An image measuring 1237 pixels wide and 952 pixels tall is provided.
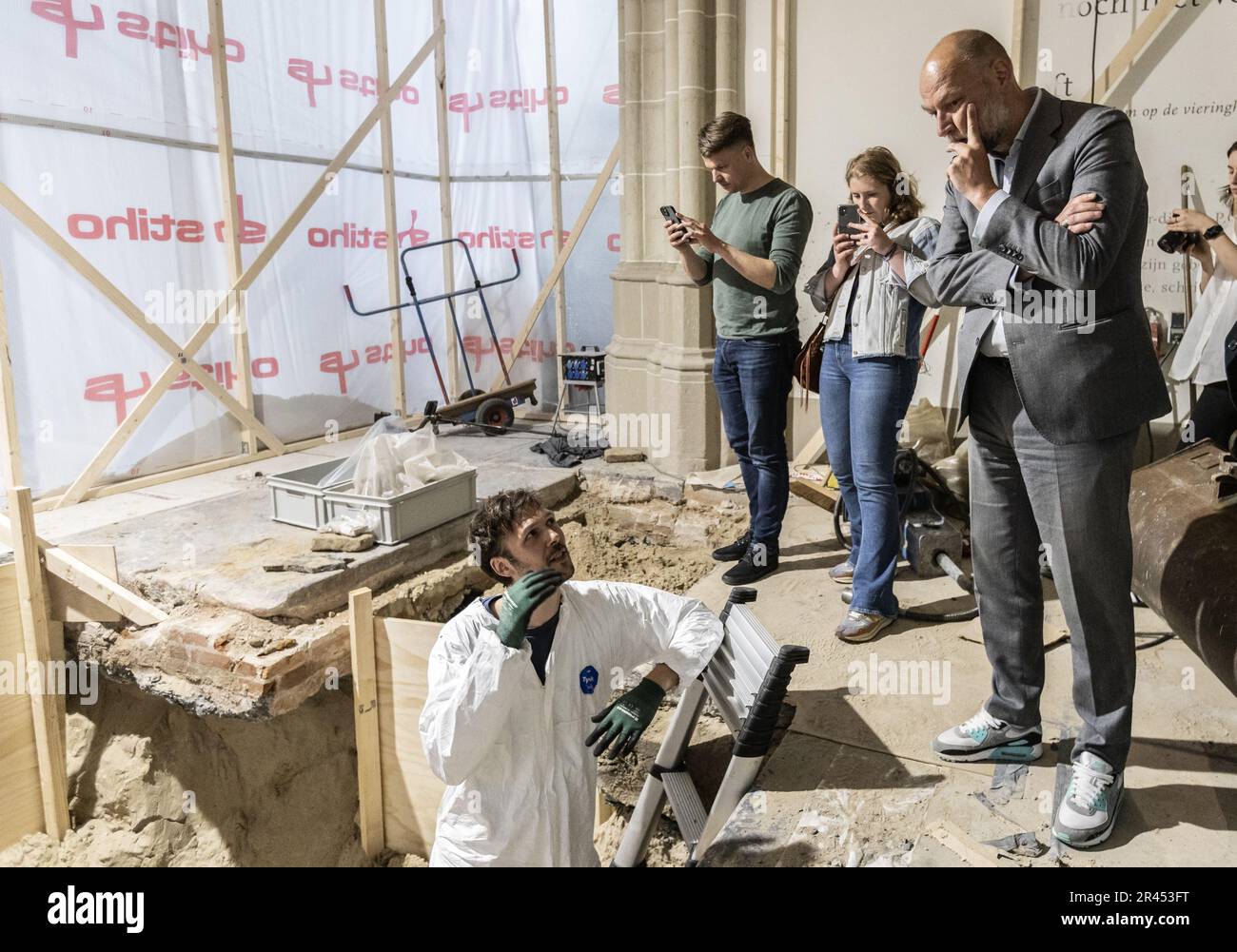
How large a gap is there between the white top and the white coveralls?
8.15ft

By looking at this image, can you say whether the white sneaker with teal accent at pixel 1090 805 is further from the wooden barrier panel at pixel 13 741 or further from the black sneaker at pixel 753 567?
the wooden barrier panel at pixel 13 741

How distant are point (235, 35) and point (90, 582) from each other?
14.4 feet

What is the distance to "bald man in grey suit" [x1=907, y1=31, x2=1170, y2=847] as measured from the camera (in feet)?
7.15

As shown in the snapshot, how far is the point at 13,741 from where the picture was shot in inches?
193

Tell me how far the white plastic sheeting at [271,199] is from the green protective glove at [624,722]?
5137 millimetres

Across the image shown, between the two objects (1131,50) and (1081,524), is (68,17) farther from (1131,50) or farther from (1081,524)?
(1081,524)

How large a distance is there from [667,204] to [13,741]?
185 inches

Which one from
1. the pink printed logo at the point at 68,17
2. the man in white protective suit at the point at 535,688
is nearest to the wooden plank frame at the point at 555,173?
the pink printed logo at the point at 68,17

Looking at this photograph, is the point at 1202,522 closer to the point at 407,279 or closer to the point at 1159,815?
the point at 1159,815

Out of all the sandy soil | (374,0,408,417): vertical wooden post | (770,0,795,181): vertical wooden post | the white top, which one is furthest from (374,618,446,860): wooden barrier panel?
(374,0,408,417): vertical wooden post

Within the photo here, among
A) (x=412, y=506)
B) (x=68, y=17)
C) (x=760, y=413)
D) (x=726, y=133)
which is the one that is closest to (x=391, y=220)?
(x=68, y=17)

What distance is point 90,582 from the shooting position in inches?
188

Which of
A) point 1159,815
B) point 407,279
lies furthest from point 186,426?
point 1159,815

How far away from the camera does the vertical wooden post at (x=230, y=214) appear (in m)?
7.00
